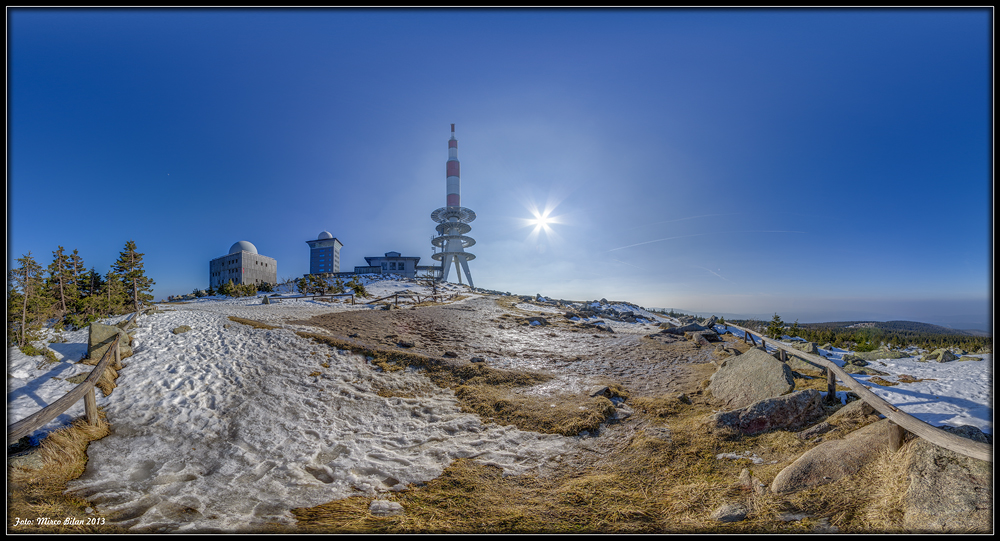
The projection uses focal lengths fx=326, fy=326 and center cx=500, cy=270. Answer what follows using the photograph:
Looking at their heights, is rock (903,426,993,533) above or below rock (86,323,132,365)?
below

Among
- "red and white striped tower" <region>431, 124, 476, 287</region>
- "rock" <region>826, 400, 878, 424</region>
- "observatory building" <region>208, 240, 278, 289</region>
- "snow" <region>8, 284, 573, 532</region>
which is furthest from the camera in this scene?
"red and white striped tower" <region>431, 124, 476, 287</region>

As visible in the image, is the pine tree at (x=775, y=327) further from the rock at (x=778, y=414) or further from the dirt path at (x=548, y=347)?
the rock at (x=778, y=414)

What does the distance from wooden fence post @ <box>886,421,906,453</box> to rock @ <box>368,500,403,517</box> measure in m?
6.91

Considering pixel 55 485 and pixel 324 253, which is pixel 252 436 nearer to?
pixel 55 485

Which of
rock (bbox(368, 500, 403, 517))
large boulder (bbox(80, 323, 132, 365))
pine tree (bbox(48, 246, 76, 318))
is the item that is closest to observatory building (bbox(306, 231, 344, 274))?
pine tree (bbox(48, 246, 76, 318))

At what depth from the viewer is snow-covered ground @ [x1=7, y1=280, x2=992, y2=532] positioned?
4957 mm

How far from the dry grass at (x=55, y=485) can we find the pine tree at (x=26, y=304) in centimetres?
689

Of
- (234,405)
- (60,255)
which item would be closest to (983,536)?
(234,405)

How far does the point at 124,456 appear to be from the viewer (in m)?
5.90

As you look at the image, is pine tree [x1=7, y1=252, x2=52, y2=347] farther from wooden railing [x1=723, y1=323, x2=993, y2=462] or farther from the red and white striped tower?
the red and white striped tower

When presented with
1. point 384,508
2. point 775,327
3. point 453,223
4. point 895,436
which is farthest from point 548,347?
point 453,223

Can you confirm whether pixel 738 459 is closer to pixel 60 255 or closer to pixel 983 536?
pixel 983 536

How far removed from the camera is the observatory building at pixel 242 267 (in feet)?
184

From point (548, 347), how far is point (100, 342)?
17.4m
